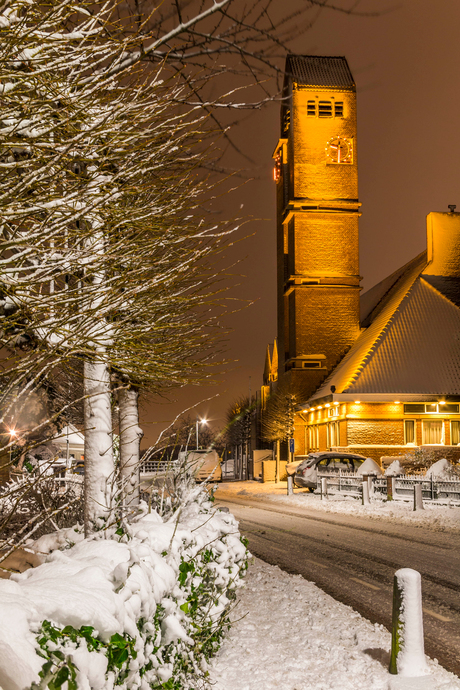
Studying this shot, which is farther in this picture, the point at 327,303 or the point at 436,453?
the point at 327,303

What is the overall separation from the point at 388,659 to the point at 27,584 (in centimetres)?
375

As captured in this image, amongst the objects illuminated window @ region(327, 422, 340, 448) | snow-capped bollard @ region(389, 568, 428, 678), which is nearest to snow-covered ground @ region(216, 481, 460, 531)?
illuminated window @ region(327, 422, 340, 448)

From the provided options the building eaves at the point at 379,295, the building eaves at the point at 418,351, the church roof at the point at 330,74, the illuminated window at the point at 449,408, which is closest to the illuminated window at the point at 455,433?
the illuminated window at the point at 449,408

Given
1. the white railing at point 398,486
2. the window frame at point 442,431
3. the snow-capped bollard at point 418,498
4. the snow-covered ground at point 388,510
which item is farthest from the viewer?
the window frame at point 442,431

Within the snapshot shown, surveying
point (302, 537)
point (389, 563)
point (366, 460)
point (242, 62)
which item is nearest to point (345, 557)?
point (389, 563)

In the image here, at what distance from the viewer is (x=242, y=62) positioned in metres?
4.56

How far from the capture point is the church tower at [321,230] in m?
43.7

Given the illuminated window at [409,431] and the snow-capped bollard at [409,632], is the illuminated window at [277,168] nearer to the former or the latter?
the illuminated window at [409,431]

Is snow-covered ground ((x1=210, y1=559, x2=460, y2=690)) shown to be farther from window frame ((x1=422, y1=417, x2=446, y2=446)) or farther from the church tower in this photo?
the church tower

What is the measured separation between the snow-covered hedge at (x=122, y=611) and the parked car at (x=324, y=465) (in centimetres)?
2261

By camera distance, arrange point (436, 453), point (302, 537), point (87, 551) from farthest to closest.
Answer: point (436, 453), point (302, 537), point (87, 551)

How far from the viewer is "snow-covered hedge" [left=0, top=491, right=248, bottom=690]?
2.53 m

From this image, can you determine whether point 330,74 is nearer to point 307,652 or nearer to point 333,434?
point 333,434

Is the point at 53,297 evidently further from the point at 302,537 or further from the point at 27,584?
the point at 302,537
